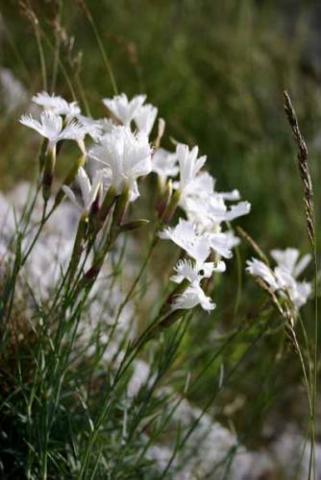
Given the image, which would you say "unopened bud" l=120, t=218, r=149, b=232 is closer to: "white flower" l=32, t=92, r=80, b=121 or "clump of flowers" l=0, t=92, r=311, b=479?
"clump of flowers" l=0, t=92, r=311, b=479

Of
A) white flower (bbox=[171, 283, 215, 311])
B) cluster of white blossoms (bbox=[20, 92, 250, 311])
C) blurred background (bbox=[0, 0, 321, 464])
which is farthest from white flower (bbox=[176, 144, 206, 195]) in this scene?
blurred background (bbox=[0, 0, 321, 464])

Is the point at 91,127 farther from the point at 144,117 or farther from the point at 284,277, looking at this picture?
the point at 284,277

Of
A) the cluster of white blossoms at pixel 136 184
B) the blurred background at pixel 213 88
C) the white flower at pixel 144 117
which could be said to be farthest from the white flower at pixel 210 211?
the blurred background at pixel 213 88

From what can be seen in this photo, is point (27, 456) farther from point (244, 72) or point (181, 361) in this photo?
point (244, 72)

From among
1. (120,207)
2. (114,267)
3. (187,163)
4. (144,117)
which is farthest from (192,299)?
(114,267)

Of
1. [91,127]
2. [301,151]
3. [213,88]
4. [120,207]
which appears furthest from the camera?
[213,88]

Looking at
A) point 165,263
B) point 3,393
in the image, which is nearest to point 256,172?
point 165,263
